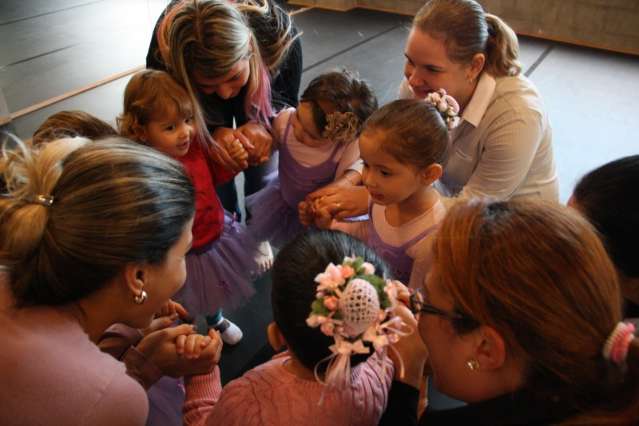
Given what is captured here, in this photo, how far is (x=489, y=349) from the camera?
86cm

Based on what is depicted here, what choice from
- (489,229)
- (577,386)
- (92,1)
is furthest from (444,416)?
(92,1)

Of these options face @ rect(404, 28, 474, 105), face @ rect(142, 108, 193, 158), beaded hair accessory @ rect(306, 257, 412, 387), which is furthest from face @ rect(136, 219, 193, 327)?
face @ rect(404, 28, 474, 105)

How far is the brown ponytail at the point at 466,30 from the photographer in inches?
64.9

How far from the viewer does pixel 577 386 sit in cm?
79

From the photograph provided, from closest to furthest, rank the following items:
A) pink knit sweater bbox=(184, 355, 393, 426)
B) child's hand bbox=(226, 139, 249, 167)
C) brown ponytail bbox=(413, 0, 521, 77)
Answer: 1. pink knit sweater bbox=(184, 355, 393, 426)
2. brown ponytail bbox=(413, 0, 521, 77)
3. child's hand bbox=(226, 139, 249, 167)

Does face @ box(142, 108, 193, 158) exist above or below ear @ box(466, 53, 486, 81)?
below

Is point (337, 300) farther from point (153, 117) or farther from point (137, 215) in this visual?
point (153, 117)

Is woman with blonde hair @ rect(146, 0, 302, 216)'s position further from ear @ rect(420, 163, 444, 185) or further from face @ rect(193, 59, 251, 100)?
ear @ rect(420, 163, 444, 185)

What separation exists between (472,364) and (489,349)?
7 cm

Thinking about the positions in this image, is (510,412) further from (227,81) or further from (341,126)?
(227,81)

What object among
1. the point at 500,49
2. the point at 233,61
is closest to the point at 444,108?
the point at 500,49

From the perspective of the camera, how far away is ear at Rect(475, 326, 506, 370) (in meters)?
0.83

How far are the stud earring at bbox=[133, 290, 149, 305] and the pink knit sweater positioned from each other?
266 millimetres

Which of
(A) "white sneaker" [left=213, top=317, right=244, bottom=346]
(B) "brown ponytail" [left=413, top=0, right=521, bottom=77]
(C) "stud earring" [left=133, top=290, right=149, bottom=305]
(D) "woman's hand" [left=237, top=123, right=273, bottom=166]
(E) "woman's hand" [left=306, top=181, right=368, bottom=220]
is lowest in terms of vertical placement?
(A) "white sneaker" [left=213, top=317, right=244, bottom=346]
